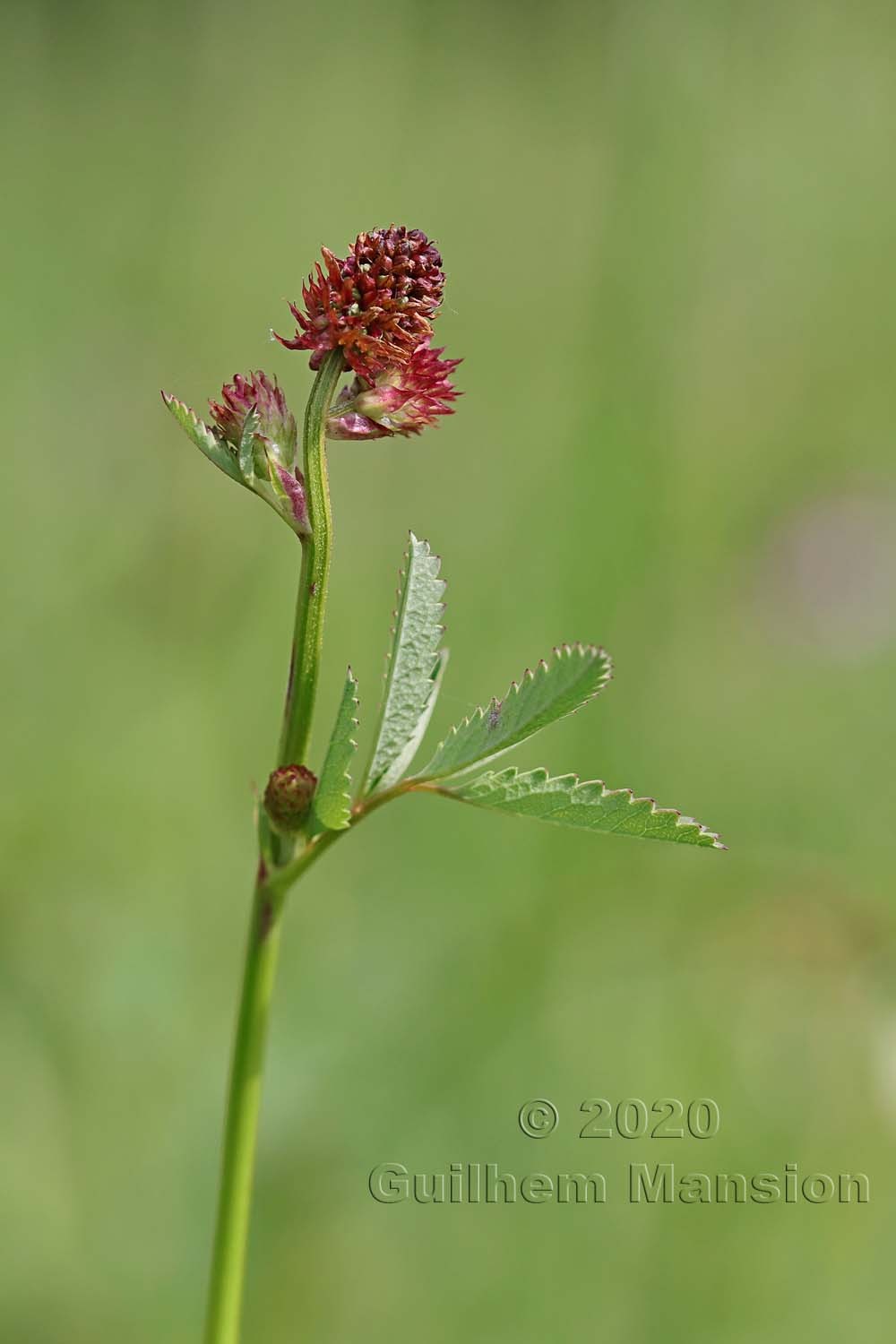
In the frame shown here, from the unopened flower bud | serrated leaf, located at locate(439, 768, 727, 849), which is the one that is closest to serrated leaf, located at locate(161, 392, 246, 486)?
the unopened flower bud

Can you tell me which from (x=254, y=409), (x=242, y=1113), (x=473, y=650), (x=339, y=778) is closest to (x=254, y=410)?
(x=254, y=409)

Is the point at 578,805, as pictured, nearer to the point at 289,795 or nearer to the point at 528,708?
the point at 528,708

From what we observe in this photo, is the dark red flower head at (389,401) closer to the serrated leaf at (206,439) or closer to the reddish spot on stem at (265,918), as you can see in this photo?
the serrated leaf at (206,439)

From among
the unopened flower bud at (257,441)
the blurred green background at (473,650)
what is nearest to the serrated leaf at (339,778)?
the unopened flower bud at (257,441)

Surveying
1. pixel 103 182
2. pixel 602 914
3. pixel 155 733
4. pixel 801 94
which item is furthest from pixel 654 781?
pixel 103 182

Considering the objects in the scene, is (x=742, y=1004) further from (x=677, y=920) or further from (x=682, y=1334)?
(x=682, y=1334)

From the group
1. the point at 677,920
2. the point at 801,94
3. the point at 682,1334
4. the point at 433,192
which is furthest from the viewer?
the point at 433,192

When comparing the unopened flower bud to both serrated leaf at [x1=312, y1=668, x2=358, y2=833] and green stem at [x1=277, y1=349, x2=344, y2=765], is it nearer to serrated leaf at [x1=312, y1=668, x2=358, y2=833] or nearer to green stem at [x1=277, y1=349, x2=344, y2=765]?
green stem at [x1=277, y1=349, x2=344, y2=765]
